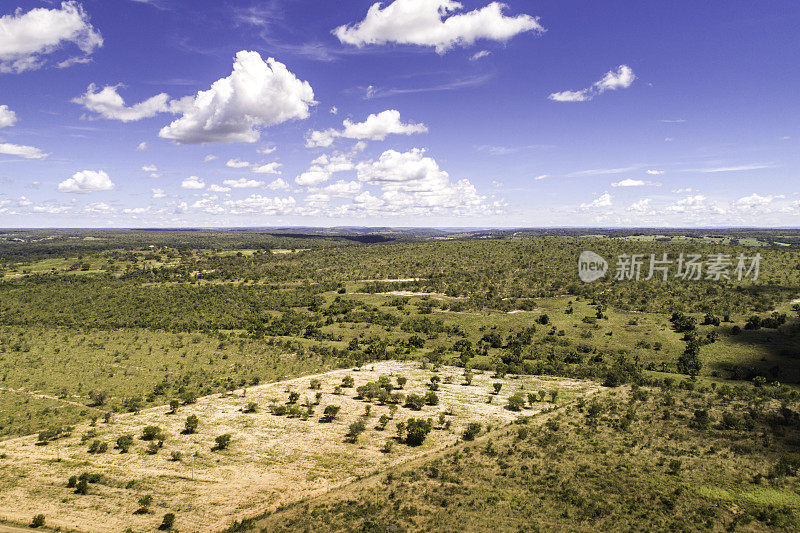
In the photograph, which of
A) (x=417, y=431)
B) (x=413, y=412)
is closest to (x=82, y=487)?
(x=417, y=431)

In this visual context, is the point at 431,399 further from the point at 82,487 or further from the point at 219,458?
the point at 82,487

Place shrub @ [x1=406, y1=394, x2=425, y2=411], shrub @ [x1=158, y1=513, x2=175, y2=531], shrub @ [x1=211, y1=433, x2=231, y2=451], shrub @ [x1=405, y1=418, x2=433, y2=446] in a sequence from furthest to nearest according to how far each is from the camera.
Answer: shrub @ [x1=406, y1=394, x2=425, y2=411] → shrub @ [x1=405, y1=418, x2=433, y2=446] → shrub @ [x1=211, y1=433, x2=231, y2=451] → shrub @ [x1=158, y1=513, x2=175, y2=531]

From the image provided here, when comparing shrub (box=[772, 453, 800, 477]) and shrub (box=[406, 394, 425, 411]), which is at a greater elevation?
shrub (box=[772, 453, 800, 477])

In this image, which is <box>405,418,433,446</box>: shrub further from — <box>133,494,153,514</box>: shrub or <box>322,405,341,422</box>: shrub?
<box>133,494,153,514</box>: shrub

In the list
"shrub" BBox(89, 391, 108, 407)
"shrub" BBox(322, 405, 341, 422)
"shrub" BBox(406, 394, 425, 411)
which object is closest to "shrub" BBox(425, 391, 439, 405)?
"shrub" BBox(406, 394, 425, 411)

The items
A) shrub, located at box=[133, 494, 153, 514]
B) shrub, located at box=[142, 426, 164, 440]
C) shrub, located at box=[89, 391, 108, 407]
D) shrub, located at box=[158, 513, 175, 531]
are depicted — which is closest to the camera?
shrub, located at box=[158, 513, 175, 531]
